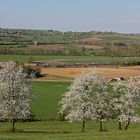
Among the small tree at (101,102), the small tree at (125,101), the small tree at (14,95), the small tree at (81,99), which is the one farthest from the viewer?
the small tree at (125,101)

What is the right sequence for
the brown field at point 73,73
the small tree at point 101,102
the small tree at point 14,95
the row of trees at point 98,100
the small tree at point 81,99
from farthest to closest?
the brown field at point 73,73 < the small tree at point 101,102 < the row of trees at point 98,100 < the small tree at point 81,99 < the small tree at point 14,95

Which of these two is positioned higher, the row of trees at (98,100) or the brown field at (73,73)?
the row of trees at (98,100)

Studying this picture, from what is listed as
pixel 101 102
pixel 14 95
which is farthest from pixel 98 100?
pixel 14 95

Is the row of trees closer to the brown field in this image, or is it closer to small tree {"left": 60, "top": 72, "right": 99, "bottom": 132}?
small tree {"left": 60, "top": 72, "right": 99, "bottom": 132}

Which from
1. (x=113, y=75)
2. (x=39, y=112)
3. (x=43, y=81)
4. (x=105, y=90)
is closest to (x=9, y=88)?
(x=105, y=90)

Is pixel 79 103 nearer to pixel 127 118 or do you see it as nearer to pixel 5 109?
pixel 127 118

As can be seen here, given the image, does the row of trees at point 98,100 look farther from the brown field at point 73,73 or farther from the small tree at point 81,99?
the brown field at point 73,73

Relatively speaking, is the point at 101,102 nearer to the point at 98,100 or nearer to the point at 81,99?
the point at 98,100

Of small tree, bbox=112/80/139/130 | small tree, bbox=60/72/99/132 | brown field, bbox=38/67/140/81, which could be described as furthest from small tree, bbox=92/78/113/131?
brown field, bbox=38/67/140/81

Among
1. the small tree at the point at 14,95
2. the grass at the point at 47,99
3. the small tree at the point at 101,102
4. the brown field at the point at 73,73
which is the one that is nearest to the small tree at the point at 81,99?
the small tree at the point at 101,102

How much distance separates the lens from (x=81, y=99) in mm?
65250

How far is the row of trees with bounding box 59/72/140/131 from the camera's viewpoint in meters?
64.8

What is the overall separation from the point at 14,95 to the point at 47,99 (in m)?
41.3

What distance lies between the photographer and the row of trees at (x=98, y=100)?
64750mm
